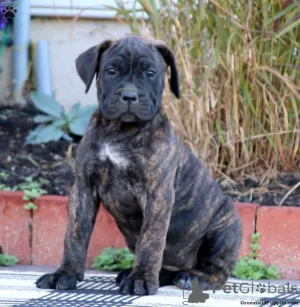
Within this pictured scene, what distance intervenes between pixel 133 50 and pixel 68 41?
3085 millimetres

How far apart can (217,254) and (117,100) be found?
1139 millimetres

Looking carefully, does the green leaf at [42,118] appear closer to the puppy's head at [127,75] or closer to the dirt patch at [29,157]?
the dirt patch at [29,157]

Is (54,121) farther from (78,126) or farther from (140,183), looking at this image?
(140,183)

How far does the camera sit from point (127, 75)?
478 centimetres

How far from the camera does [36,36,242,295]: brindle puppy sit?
188 inches

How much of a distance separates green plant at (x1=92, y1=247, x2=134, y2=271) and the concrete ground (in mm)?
236

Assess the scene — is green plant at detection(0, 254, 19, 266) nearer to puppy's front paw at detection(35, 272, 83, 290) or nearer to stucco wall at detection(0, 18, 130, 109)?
puppy's front paw at detection(35, 272, 83, 290)

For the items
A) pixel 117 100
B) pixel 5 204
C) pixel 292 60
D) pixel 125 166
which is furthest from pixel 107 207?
pixel 292 60

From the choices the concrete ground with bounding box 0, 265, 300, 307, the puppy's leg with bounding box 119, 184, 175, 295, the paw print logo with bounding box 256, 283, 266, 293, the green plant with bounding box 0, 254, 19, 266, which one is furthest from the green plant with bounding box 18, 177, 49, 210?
the paw print logo with bounding box 256, 283, 266, 293

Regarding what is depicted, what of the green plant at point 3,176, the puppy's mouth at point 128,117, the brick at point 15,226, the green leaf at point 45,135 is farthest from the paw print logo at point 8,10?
the puppy's mouth at point 128,117

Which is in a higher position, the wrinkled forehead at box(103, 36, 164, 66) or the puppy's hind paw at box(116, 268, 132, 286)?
the wrinkled forehead at box(103, 36, 164, 66)

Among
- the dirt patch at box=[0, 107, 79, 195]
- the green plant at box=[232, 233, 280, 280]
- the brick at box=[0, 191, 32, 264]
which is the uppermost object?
the dirt patch at box=[0, 107, 79, 195]

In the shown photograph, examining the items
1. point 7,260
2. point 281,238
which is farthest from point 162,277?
point 7,260

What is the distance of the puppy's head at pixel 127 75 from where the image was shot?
15.5 ft
